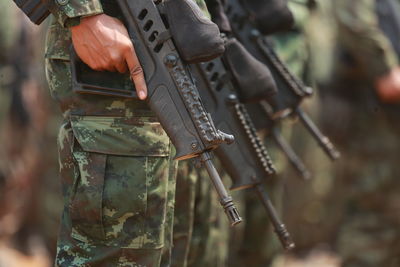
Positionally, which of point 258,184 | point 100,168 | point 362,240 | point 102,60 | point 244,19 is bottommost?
point 362,240

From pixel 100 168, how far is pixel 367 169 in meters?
2.74

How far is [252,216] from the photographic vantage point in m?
3.66

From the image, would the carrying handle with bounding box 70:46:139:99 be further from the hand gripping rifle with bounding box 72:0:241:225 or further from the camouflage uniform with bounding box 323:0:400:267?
the camouflage uniform with bounding box 323:0:400:267

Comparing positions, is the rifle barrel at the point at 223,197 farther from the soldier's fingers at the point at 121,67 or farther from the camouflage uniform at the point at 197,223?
the camouflage uniform at the point at 197,223

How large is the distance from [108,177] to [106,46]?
14.7 inches

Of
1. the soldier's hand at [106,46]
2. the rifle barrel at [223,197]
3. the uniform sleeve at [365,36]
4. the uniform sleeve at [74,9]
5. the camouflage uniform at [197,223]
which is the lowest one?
the uniform sleeve at [365,36]

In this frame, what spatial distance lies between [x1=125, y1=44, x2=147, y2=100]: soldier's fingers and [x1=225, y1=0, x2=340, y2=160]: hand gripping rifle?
0.96 meters

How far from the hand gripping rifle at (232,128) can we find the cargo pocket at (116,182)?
0.43m

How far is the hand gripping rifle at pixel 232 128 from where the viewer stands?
2668 mm

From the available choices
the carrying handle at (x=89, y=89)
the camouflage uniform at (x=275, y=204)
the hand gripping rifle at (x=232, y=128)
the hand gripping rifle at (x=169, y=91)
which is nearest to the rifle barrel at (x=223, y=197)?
the hand gripping rifle at (x=169, y=91)

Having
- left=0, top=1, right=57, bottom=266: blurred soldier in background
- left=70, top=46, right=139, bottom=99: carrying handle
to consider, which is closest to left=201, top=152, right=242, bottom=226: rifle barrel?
left=70, top=46, right=139, bottom=99: carrying handle

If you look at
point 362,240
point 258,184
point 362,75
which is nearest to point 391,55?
point 362,75

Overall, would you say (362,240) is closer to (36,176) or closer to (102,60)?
(36,176)

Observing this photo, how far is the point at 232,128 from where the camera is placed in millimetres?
2693
